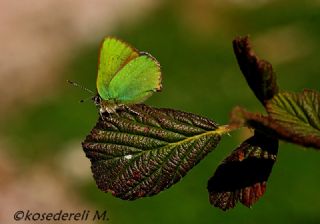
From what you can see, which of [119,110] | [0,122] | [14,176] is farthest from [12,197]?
[119,110]

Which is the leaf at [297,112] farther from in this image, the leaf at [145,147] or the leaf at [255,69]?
the leaf at [145,147]

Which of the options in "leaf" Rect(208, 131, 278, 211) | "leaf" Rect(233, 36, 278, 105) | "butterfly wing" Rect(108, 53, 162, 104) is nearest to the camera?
"leaf" Rect(233, 36, 278, 105)

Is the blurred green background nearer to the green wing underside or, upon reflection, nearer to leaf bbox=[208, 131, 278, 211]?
the green wing underside

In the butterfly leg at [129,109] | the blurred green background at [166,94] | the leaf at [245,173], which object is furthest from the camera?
the blurred green background at [166,94]

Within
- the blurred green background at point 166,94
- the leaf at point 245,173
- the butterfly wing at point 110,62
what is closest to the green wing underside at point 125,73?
the butterfly wing at point 110,62

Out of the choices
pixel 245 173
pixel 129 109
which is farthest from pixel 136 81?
pixel 245 173

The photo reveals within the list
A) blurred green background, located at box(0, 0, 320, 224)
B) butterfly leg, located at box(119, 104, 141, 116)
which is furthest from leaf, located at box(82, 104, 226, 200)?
blurred green background, located at box(0, 0, 320, 224)
